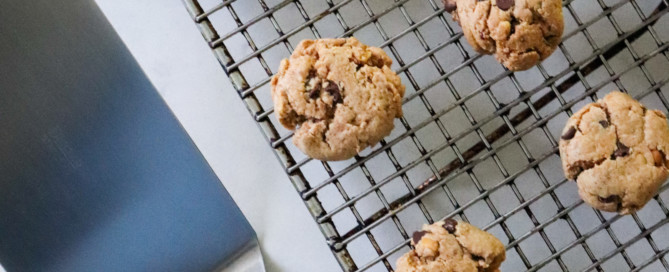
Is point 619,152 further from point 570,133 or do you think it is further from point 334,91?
point 334,91

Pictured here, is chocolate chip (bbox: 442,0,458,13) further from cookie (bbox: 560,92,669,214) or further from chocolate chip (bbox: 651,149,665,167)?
chocolate chip (bbox: 651,149,665,167)

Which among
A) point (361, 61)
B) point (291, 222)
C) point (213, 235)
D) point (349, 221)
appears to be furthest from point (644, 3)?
point (213, 235)

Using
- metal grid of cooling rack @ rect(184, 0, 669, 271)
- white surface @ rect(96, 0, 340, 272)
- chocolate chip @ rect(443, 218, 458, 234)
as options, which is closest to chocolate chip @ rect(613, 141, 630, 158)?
metal grid of cooling rack @ rect(184, 0, 669, 271)

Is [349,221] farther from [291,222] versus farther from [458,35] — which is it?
[458,35]

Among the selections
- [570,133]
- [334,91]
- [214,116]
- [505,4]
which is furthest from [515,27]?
[214,116]

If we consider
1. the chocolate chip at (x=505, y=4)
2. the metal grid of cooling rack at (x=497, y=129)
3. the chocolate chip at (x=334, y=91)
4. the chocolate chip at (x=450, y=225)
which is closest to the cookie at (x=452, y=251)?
the chocolate chip at (x=450, y=225)

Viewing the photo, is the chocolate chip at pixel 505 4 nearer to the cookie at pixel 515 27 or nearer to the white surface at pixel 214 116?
the cookie at pixel 515 27
